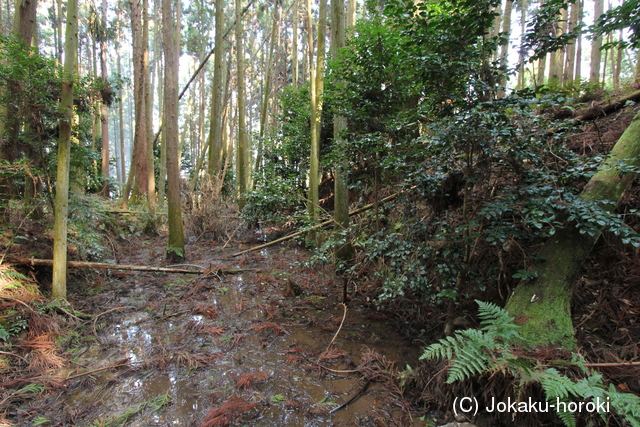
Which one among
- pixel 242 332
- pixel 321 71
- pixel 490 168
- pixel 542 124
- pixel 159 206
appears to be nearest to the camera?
pixel 542 124

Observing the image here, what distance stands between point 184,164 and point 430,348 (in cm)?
1962

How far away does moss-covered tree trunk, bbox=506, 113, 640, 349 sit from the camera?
2500 millimetres

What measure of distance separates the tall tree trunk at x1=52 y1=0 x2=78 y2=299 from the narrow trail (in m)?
0.68

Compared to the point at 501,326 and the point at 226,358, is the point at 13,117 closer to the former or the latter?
the point at 226,358

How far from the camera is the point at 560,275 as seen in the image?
8.71ft

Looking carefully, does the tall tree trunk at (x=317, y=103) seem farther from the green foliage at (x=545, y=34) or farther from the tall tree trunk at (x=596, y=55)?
the tall tree trunk at (x=596, y=55)

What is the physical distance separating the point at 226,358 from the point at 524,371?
2778 mm

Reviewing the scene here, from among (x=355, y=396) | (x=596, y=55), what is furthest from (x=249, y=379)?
(x=596, y=55)

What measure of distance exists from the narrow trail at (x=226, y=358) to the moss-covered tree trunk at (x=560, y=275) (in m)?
1.24

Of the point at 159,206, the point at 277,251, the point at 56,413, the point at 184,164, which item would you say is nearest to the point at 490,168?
the point at 56,413

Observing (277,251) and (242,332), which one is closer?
(242,332)

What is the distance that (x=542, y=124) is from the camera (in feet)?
8.80

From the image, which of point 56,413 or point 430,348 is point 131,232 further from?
point 430,348

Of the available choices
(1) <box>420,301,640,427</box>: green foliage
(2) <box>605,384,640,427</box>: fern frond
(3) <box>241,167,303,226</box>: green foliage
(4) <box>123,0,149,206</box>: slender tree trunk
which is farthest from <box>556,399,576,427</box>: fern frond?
(4) <box>123,0,149,206</box>: slender tree trunk
